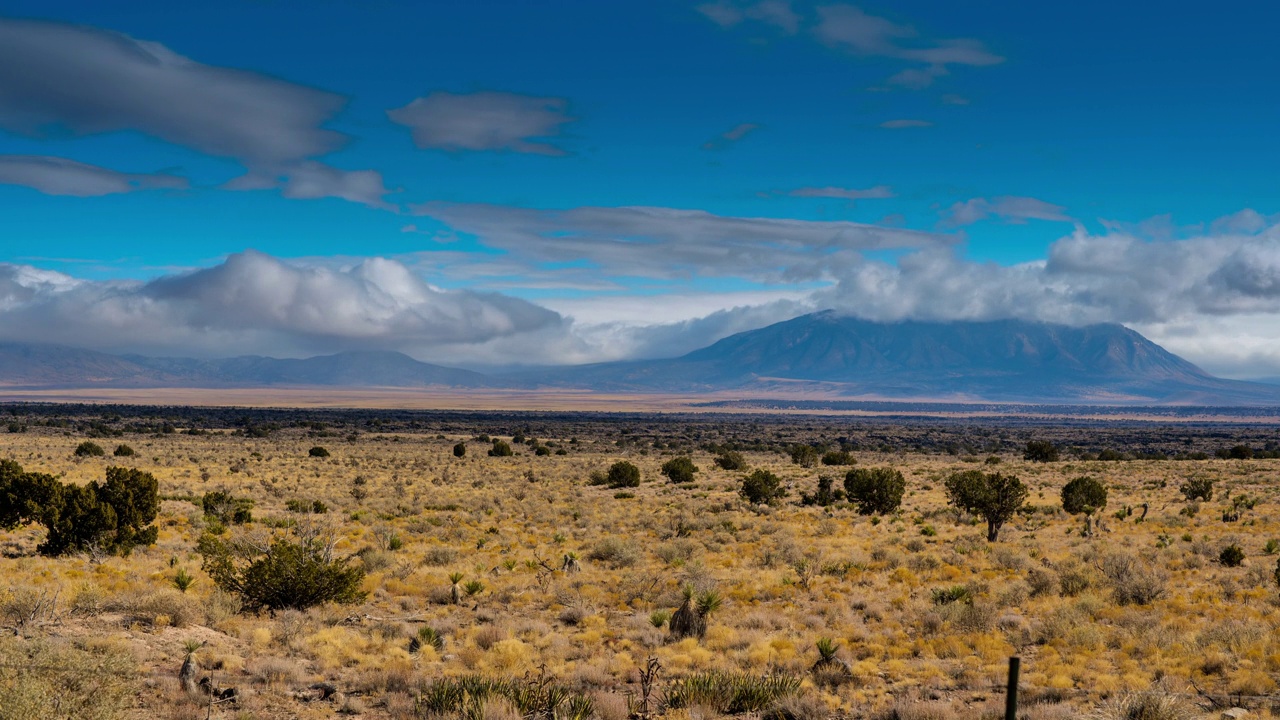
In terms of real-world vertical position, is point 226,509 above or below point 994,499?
below

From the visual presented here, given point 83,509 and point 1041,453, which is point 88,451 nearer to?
point 83,509

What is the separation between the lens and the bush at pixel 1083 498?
32.8 m

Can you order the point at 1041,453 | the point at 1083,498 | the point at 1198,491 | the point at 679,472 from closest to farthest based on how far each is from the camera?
the point at 1083,498 < the point at 1198,491 < the point at 679,472 < the point at 1041,453

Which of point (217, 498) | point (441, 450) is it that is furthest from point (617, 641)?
point (441, 450)

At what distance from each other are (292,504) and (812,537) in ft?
70.3

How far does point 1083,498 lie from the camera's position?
33000 mm

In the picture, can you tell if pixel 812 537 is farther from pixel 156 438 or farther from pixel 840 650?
pixel 156 438

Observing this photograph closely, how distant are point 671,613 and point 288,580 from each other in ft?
26.4

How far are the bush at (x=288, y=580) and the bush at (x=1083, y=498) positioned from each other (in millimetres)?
29431

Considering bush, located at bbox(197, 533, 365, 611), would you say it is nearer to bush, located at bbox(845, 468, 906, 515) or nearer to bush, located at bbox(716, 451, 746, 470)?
bush, located at bbox(845, 468, 906, 515)

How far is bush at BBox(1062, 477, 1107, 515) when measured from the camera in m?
32.8

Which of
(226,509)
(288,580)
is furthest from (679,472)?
(288,580)

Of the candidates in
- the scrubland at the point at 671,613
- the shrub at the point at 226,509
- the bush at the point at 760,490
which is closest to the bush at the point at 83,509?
the scrubland at the point at 671,613

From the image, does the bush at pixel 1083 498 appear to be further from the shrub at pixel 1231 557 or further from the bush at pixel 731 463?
the bush at pixel 731 463
